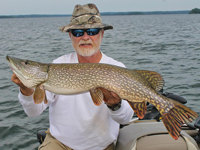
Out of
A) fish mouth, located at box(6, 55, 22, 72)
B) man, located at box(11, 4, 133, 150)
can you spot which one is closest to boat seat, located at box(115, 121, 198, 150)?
man, located at box(11, 4, 133, 150)

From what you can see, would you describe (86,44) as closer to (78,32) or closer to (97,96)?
(78,32)

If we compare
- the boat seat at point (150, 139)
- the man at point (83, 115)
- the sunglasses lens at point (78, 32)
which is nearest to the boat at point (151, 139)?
the boat seat at point (150, 139)

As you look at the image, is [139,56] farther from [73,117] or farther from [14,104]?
[73,117]

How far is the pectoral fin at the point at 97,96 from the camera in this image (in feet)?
8.07

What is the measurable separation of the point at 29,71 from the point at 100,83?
727 millimetres

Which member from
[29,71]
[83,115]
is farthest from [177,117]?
[29,71]

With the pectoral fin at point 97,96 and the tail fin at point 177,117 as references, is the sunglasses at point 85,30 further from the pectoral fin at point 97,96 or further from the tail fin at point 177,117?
the tail fin at point 177,117

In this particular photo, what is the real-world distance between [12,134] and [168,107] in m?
3.55

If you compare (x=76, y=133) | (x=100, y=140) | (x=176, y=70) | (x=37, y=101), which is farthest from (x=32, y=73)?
(x=176, y=70)

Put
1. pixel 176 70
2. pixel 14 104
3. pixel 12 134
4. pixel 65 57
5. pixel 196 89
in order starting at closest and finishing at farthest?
pixel 65 57
pixel 12 134
pixel 14 104
pixel 196 89
pixel 176 70

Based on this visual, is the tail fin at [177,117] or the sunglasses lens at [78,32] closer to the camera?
the tail fin at [177,117]

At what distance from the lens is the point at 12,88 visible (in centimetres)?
746

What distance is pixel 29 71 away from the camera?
2.57m

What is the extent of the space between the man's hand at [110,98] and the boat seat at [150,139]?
18.4 inches
